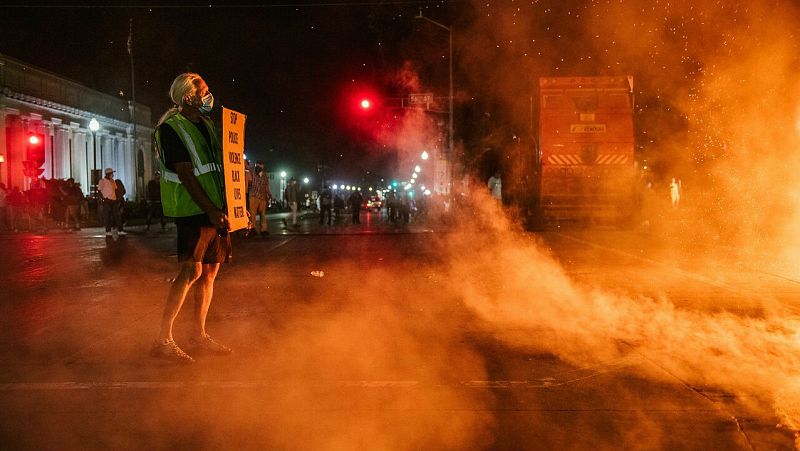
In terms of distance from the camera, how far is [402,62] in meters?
35.4

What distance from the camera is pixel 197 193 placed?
4.63 metres

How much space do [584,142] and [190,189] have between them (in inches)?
565

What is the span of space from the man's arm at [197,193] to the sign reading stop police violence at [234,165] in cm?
17

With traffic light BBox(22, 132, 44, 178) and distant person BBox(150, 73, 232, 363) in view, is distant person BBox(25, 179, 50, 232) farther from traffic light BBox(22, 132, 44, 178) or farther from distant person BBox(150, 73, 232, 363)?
distant person BBox(150, 73, 232, 363)

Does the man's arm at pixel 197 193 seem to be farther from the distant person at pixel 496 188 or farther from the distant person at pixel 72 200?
the distant person at pixel 496 188

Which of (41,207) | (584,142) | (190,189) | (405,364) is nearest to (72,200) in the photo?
(41,207)

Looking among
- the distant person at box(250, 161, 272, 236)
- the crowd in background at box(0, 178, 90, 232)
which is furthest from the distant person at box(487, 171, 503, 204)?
the crowd in background at box(0, 178, 90, 232)

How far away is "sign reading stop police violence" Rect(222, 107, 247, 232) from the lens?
4.91 metres

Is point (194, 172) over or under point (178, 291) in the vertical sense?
over

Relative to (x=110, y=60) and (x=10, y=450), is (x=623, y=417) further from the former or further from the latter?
(x=110, y=60)

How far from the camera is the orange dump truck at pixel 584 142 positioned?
1755 cm

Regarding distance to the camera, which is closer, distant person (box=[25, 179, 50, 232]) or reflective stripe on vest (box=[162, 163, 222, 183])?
reflective stripe on vest (box=[162, 163, 222, 183])

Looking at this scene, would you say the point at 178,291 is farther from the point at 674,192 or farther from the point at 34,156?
the point at 674,192

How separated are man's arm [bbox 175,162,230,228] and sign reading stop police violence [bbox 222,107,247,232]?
167mm
